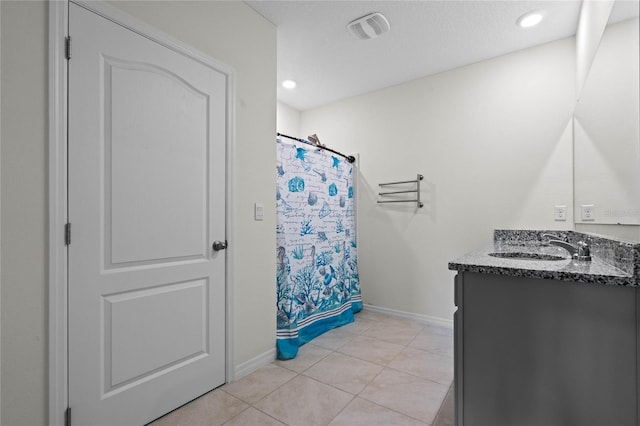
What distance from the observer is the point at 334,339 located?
266cm

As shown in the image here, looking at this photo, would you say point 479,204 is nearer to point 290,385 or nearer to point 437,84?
point 437,84

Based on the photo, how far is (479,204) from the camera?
9.12ft

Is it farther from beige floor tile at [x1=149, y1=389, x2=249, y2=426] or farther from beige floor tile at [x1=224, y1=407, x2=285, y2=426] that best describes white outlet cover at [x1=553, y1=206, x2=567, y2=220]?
beige floor tile at [x1=149, y1=389, x2=249, y2=426]

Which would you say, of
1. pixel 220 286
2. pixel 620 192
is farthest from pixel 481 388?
pixel 220 286

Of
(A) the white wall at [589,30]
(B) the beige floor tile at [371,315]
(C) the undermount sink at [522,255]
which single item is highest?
(A) the white wall at [589,30]

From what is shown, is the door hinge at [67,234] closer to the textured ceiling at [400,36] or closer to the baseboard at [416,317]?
the textured ceiling at [400,36]

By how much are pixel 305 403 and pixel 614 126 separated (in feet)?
6.58

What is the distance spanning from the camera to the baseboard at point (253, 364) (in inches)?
77.7

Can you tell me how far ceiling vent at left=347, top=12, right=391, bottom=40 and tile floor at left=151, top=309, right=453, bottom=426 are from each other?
2.43 metres

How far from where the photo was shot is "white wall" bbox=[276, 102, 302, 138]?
3660 mm

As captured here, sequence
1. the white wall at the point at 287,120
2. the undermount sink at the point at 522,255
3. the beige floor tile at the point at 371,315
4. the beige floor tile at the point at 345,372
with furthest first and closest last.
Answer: the white wall at the point at 287,120 → the beige floor tile at the point at 371,315 → the beige floor tile at the point at 345,372 → the undermount sink at the point at 522,255

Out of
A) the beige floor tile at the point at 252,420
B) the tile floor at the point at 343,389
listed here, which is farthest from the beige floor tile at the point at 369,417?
the beige floor tile at the point at 252,420

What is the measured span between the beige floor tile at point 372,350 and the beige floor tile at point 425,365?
58mm

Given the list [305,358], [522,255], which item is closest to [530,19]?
[522,255]
